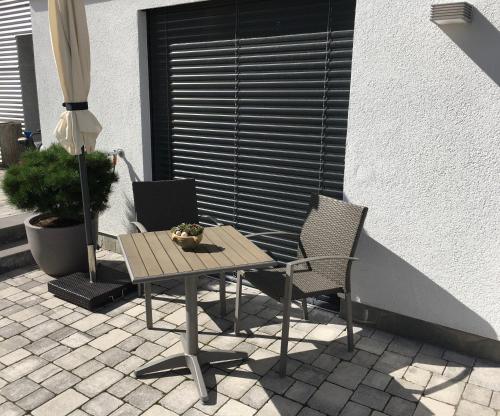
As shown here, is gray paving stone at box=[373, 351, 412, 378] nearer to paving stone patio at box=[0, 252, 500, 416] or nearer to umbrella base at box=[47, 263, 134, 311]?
paving stone patio at box=[0, 252, 500, 416]

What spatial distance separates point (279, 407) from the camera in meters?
2.88

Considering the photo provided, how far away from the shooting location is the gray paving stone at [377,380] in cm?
312

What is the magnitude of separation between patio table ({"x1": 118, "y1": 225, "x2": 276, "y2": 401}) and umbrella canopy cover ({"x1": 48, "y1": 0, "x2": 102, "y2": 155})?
4.10 feet

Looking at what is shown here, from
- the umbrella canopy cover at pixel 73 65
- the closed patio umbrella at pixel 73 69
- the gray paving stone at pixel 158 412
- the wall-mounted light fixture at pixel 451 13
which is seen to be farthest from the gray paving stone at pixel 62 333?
the wall-mounted light fixture at pixel 451 13

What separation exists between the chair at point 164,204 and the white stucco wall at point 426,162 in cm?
149

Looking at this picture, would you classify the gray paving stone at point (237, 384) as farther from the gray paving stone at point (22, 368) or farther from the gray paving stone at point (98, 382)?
the gray paving stone at point (22, 368)

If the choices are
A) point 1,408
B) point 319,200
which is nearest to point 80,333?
point 1,408

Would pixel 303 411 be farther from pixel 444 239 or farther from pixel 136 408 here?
pixel 444 239

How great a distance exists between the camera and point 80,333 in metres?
3.78

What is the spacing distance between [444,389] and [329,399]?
0.80 meters

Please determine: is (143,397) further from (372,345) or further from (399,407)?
(372,345)

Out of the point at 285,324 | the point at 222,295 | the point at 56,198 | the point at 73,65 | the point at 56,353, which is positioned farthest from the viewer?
the point at 56,198

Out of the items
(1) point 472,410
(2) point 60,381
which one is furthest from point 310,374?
(2) point 60,381

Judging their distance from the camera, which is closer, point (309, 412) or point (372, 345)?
point (309, 412)
